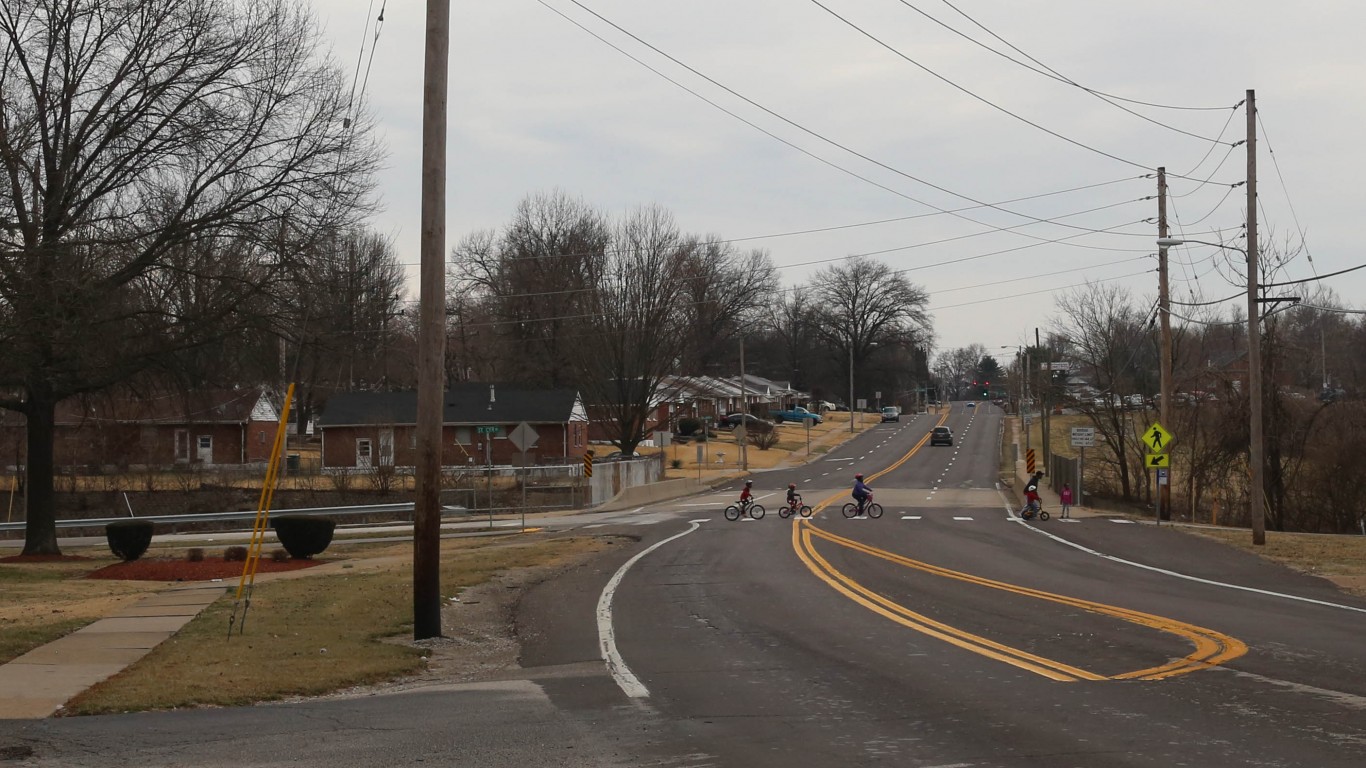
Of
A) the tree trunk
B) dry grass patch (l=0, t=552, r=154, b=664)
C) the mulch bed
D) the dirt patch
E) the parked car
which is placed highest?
the parked car

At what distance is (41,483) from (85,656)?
18.2 metres

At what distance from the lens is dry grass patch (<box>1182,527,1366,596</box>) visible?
21.0 meters

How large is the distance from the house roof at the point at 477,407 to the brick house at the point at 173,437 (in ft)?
14.8

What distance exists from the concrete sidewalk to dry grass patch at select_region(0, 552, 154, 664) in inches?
11.0

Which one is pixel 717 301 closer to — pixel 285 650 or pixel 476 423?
pixel 476 423

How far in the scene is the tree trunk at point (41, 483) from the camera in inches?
1057

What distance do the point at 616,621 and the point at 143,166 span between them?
15.6 meters

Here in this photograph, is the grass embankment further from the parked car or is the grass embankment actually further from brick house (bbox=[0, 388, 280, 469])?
brick house (bbox=[0, 388, 280, 469])

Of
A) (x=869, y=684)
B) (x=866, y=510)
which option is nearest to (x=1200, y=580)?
(x=869, y=684)

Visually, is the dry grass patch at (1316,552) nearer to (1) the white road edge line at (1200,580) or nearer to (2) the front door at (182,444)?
(1) the white road edge line at (1200,580)

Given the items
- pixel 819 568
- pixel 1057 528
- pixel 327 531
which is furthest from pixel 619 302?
pixel 819 568

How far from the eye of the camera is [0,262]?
18609mm

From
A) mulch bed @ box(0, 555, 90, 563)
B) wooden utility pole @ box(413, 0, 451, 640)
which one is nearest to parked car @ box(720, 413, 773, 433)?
mulch bed @ box(0, 555, 90, 563)

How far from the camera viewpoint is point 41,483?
27.6 metres
